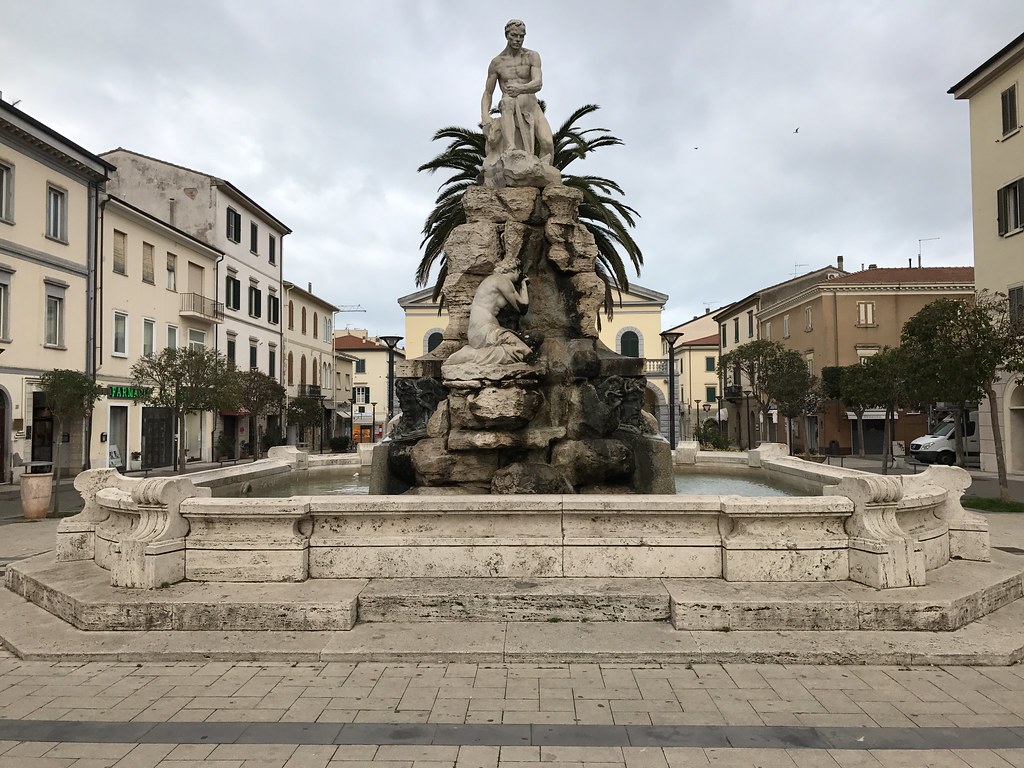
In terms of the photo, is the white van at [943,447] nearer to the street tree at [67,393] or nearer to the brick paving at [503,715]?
the brick paving at [503,715]

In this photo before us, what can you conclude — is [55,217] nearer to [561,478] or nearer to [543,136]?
[543,136]

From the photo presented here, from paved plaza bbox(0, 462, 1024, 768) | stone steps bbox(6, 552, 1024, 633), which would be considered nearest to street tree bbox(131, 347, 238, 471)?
stone steps bbox(6, 552, 1024, 633)

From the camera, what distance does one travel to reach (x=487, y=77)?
9109mm

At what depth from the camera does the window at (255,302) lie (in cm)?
3775

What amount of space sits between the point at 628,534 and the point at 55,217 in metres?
24.9

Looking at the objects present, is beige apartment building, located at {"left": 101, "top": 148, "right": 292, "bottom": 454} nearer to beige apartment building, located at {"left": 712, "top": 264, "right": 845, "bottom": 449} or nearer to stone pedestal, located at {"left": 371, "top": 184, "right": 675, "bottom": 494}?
stone pedestal, located at {"left": 371, "top": 184, "right": 675, "bottom": 494}

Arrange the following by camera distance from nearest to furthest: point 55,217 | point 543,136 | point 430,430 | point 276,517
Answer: point 276,517, point 430,430, point 543,136, point 55,217

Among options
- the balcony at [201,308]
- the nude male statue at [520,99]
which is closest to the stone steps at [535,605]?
the nude male statue at [520,99]

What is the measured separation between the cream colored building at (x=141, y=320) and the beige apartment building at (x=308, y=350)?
873cm

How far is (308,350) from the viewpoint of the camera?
4669cm

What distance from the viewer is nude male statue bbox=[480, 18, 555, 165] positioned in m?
8.92

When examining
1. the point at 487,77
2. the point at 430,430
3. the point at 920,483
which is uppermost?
the point at 487,77

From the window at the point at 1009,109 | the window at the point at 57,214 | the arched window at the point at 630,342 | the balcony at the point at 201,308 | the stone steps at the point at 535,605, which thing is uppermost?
the window at the point at 1009,109

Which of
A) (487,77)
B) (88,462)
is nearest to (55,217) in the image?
(88,462)
